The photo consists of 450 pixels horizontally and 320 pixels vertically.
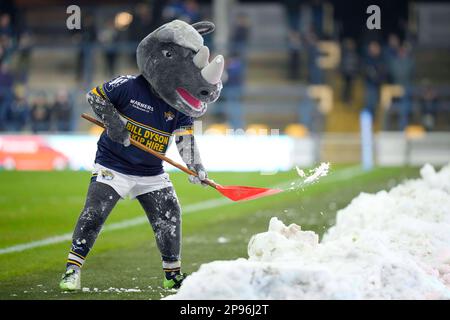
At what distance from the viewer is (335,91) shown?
29.4m

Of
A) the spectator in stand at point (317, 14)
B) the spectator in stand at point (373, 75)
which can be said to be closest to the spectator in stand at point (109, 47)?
the spectator in stand at point (317, 14)

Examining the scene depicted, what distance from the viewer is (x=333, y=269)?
6473 millimetres

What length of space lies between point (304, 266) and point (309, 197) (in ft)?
33.0

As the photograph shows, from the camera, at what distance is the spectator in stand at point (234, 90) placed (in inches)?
1024

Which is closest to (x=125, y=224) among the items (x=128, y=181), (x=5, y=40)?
(x=128, y=181)

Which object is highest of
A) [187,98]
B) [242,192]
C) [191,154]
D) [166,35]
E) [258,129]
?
[166,35]

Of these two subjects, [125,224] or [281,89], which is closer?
[125,224]

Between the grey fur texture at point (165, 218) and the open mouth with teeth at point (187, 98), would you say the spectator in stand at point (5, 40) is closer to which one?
the grey fur texture at point (165, 218)

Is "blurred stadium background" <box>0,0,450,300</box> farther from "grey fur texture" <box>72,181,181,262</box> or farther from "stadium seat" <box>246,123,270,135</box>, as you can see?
"grey fur texture" <box>72,181,181,262</box>

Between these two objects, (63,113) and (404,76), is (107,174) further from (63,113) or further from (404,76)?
(404,76)

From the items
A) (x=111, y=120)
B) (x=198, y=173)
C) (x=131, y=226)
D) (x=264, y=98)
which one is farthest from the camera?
(x=264, y=98)

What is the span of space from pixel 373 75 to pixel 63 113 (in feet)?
25.3

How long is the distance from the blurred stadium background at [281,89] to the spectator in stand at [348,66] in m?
0.04
